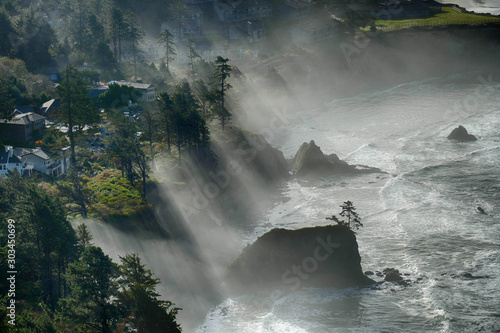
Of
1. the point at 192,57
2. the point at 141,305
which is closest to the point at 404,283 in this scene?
the point at 141,305

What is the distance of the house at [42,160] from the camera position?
7131cm

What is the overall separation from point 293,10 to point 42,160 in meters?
99.8

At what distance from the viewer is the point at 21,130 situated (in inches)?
3100

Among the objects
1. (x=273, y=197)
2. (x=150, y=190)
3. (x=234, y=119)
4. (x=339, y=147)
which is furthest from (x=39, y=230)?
(x=339, y=147)

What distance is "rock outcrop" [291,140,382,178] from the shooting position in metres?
86.6

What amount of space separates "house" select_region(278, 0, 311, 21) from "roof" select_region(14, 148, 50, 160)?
97439 mm

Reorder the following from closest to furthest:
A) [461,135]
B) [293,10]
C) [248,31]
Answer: [461,135] < [248,31] < [293,10]

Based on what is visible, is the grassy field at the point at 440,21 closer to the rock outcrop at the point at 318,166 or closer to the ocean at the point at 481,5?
the ocean at the point at 481,5

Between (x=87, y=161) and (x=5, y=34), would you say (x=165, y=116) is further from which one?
(x=5, y=34)

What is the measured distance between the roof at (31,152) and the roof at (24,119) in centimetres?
652

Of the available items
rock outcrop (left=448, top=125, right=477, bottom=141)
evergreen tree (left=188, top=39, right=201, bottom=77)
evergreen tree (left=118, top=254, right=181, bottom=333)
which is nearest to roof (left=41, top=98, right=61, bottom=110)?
evergreen tree (left=188, top=39, right=201, bottom=77)

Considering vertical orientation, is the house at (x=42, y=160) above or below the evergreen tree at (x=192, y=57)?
below

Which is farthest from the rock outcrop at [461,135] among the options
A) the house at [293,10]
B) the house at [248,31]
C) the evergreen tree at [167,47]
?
the house at [293,10]

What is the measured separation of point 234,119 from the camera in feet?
326
